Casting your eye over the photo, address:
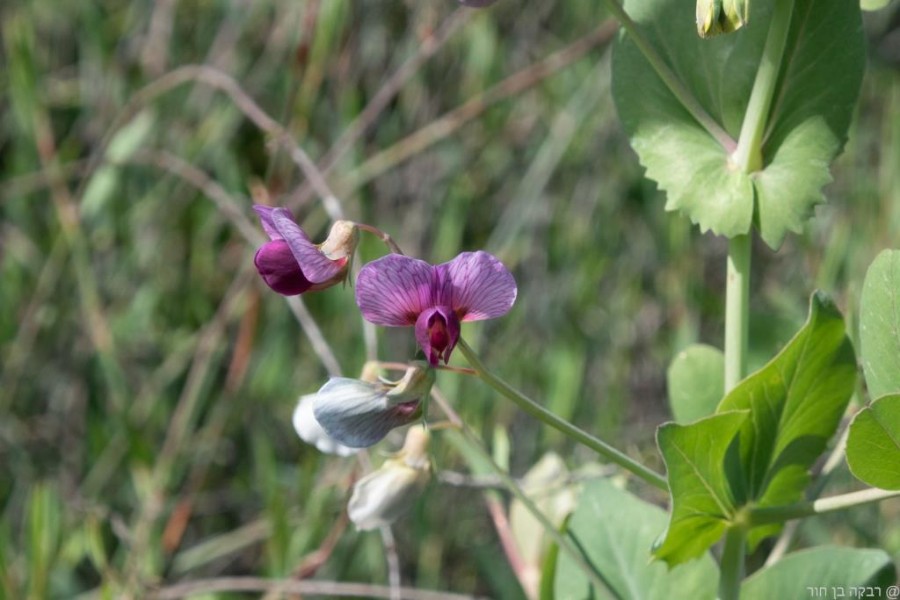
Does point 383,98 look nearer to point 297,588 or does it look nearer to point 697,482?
point 297,588

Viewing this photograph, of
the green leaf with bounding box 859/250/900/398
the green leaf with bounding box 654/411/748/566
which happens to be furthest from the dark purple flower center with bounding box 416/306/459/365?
the green leaf with bounding box 859/250/900/398

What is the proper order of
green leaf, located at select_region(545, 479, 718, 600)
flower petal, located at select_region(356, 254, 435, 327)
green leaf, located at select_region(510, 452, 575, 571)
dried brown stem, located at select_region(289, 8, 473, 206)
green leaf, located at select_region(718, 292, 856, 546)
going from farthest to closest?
dried brown stem, located at select_region(289, 8, 473, 206)
green leaf, located at select_region(510, 452, 575, 571)
green leaf, located at select_region(545, 479, 718, 600)
green leaf, located at select_region(718, 292, 856, 546)
flower petal, located at select_region(356, 254, 435, 327)

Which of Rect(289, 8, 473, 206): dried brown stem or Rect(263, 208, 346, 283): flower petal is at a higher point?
Rect(289, 8, 473, 206): dried brown stem

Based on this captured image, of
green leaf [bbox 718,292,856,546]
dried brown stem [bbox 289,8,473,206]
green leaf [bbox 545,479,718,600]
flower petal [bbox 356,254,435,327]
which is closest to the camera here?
flower petal [bbox 356,254,435,327]

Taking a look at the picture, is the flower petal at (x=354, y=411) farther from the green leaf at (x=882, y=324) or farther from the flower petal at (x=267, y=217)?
the green leaf at (x=882, y=324)

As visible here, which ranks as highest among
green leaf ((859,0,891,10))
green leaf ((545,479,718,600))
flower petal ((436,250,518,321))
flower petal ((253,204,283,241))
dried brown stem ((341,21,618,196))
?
dried brown stem ((341,21,618,196))

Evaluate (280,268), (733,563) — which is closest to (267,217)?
(280,268)

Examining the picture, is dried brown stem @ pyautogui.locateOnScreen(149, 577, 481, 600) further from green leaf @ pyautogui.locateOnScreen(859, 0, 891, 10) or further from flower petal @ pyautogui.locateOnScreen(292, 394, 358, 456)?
green leaf @ pyautogui.locateOnScreen(859, 0, 891, 10)
